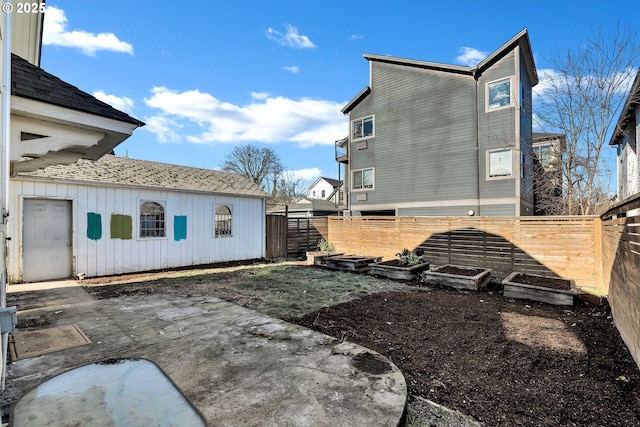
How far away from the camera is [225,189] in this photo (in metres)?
11.1

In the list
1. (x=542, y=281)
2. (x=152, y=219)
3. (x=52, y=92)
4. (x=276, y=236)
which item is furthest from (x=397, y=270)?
(x=52, y=92)

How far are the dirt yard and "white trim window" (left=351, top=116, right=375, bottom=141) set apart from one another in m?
11.7

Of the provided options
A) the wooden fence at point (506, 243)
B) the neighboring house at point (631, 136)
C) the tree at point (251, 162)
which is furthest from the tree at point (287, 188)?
the neighboring house at point (631, 136)

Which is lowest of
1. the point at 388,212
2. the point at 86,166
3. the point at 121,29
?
the point at 388,212

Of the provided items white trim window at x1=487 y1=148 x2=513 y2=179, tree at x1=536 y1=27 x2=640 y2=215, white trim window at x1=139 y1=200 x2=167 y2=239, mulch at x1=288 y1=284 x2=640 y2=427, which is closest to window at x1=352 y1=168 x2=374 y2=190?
white trim window at x1=487 y1=148 x2=513 y2=179

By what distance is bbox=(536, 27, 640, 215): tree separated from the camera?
30.9ft

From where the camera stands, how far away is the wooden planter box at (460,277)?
22.7 feet

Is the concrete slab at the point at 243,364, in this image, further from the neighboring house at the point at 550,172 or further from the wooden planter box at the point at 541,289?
the neighboring house at the point at 550,172

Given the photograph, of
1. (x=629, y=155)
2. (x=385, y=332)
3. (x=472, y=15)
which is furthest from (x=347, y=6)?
(x=629, y=155)

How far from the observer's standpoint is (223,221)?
1122 centimetres

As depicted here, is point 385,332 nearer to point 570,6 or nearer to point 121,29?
point 121,29

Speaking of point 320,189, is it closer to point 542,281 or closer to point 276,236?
point 276,236

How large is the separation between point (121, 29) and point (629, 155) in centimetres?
1709

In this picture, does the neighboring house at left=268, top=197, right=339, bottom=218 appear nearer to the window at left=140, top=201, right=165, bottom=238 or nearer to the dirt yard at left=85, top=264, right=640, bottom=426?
the window at left=140, top=201, right=165, bottom=238
